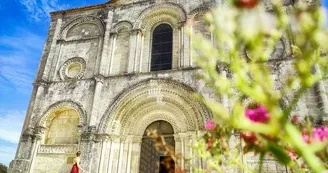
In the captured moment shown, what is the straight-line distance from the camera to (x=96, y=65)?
37.6 ft

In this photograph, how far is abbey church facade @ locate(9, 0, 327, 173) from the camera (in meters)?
9.56

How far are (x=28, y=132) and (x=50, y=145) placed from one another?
3.70ft

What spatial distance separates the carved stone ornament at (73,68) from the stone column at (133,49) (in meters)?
2.38

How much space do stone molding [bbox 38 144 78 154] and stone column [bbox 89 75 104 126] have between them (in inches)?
50.1

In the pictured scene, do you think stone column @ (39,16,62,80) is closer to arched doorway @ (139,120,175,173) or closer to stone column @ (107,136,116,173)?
stone column @ (107,136,116,173)

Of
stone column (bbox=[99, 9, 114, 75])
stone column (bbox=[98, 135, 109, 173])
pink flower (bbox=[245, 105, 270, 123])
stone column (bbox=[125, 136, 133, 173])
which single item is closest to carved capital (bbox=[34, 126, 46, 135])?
stone column (bbox=[98, 135, 109, 173])

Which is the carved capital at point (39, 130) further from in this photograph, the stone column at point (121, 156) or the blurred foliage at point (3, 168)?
the blurred foliage at point (3, 168)

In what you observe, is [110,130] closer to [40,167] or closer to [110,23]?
[40,167]

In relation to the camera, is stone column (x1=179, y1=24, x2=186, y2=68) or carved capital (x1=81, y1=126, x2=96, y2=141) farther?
stone column (x1=179, y1=24, x2=186, y2=68)

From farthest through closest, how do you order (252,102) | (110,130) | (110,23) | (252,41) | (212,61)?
1. (110,23)
2. (110,130)
3. (252,102)
4. (212,61)
5. (252,41)

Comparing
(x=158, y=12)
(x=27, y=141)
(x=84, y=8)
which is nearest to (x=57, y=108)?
(x=27, y=141)

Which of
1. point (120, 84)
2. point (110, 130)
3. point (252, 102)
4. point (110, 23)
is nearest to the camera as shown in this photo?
point (252, 102)

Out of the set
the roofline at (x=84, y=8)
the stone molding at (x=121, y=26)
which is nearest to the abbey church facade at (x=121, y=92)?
the stone molding at (x=121, y=26)

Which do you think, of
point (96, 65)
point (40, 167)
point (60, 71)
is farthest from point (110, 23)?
point (40, 167)
